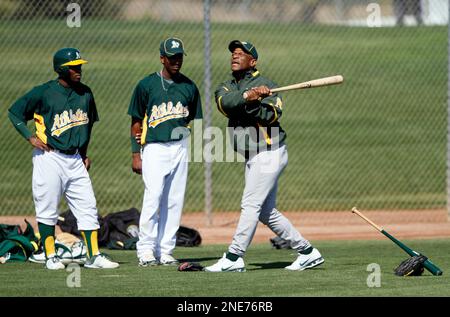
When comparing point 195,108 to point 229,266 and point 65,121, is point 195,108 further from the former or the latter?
point 229,266

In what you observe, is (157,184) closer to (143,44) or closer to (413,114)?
(413,114)

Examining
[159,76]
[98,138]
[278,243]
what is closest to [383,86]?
[98,138]

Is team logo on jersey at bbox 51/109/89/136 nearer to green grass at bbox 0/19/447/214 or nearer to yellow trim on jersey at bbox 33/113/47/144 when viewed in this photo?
yellow trim on jersey at bbox 33/113/47/144

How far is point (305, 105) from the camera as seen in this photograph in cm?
2272

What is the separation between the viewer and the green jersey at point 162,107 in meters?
9.71

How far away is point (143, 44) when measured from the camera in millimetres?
25797

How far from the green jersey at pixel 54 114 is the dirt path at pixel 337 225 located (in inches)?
135

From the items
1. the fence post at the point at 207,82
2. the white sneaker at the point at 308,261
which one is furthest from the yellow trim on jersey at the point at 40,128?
the fence post at the point at 207,82

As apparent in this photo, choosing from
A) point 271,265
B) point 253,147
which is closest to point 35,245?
point 271,265

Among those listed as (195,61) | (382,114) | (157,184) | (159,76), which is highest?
(195,61)

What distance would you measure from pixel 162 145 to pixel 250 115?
3.98 ft

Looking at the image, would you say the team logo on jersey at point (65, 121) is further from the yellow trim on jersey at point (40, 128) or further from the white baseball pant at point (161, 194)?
the white baseball pant at point (161, 194)

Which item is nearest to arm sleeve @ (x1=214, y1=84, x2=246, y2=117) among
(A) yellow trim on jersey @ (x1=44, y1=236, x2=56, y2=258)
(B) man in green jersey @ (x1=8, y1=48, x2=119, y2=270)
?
(B) man in green jersey @ (x1=8, y1=48, x2=119, y2=270)

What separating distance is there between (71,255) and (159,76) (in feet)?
6.40
